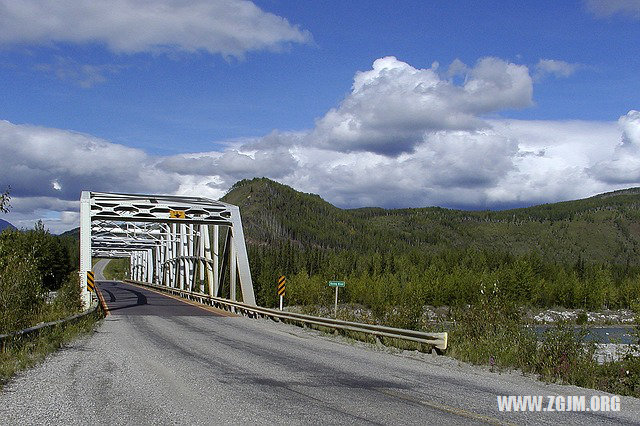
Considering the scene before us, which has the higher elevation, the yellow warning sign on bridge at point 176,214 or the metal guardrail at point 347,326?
the yellow warning sign on bridge at point 176,214

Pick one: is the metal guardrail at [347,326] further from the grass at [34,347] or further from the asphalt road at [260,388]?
the grass at [34,347]

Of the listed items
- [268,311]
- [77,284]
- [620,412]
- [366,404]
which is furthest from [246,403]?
[77,284]

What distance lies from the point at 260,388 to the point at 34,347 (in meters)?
6.12

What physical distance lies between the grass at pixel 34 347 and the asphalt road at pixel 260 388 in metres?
0.29

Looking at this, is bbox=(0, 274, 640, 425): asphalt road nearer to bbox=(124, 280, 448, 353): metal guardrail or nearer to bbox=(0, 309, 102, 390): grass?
bbox=(0, 309, 102, 390): grass

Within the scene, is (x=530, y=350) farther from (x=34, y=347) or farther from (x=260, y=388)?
(x=34, y=347)

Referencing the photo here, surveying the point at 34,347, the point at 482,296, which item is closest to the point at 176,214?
the point at 34,347

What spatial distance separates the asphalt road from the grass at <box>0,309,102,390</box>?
29 centimetres

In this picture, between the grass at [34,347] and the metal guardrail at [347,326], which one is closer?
the grass at [34,347]

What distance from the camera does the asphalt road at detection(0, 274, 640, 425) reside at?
6.82 metres

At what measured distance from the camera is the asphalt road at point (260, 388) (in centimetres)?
682

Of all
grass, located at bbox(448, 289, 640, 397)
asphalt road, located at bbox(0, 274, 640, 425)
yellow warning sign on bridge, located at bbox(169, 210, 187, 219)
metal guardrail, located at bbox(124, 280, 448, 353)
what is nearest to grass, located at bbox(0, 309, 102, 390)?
asphalt road, located at bbox(0, 274, 640, 425)

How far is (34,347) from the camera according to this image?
39.5ft

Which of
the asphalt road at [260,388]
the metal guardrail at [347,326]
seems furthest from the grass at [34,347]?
the metal guardrail at [347,326]
